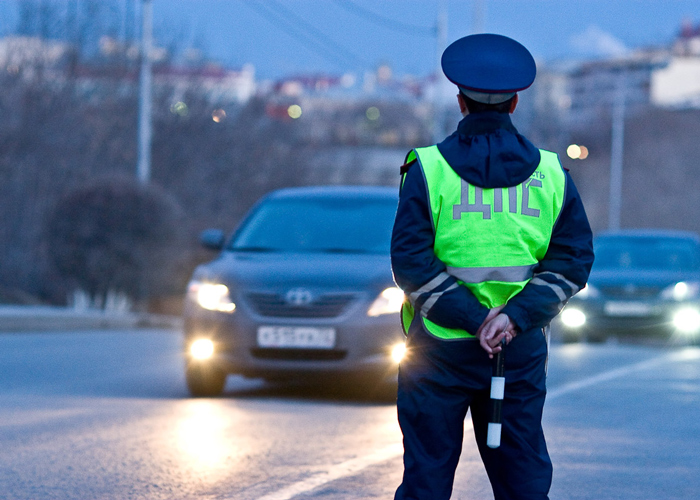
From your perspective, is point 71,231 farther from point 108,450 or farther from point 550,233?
point 550,233

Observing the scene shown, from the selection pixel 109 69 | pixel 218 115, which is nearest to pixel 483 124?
pixel 109 69

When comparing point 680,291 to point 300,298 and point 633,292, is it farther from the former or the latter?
point 300,298

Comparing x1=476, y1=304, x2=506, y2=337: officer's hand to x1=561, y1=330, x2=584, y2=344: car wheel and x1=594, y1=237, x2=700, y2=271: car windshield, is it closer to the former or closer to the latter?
x1=561, y1=330, x2=584, y2=344: car wheel

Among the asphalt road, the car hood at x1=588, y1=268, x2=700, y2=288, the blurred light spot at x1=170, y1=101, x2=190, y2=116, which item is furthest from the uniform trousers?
the blurred light spot at x1=170, y1=101, x2=190, y2=116

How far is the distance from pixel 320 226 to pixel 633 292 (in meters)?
7.60

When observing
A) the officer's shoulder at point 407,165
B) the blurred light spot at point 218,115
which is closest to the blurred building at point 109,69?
the blurred light spot at point 218,115

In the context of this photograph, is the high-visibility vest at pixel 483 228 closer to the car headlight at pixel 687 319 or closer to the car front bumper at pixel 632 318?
the car front bumper at pixel 632 318

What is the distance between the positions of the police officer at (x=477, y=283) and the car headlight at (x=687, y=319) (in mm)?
13146

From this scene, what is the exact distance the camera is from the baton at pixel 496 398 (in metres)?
3.66

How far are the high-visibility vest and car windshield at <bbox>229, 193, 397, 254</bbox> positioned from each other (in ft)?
19.9

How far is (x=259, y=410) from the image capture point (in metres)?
8.73

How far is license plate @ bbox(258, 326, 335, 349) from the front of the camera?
8.99m

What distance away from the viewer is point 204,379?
371 inches

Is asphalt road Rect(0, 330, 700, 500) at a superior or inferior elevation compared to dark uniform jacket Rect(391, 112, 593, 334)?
inferior
